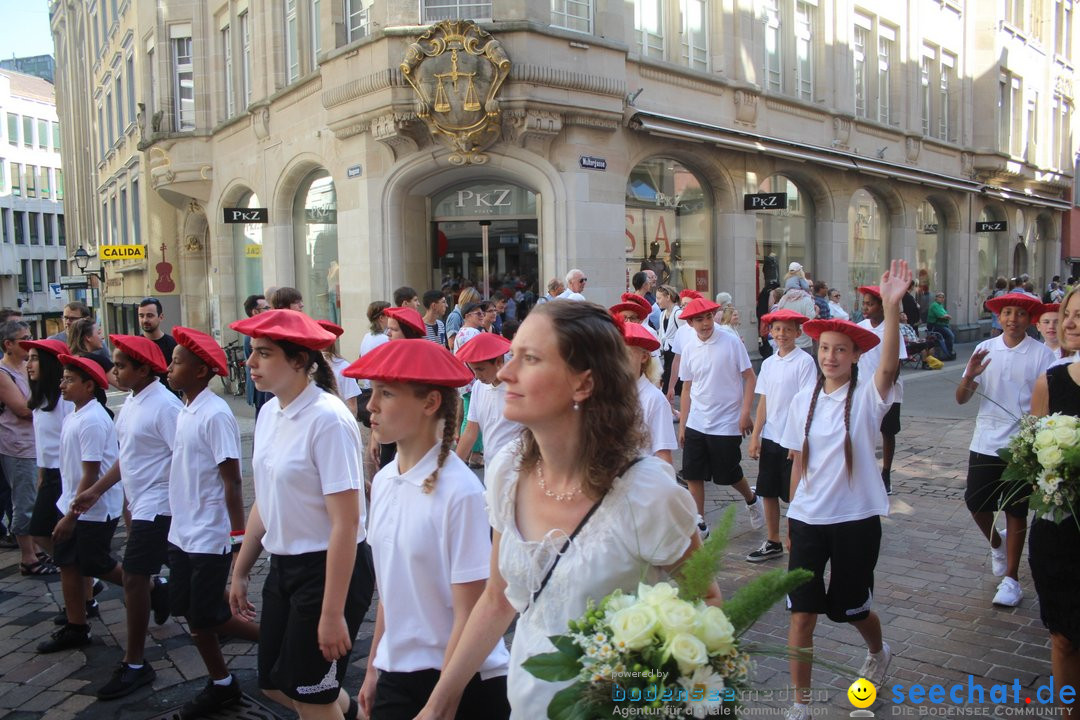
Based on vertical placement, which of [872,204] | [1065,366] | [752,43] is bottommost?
[1065,366]

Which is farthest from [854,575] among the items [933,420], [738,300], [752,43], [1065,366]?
[752,43]

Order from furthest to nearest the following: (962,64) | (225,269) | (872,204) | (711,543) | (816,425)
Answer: (962,64) < (872,204) < (225,269) < (816,425) < (711,543)

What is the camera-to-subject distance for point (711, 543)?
175 cm

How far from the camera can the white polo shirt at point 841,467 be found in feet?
12.6

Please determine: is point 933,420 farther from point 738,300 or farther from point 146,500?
point 146,500

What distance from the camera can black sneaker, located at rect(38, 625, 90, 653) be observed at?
4.86 metres

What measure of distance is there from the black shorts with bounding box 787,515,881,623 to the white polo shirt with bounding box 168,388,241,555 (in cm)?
267

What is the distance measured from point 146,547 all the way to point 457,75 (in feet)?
34.5

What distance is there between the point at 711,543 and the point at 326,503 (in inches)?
73.2

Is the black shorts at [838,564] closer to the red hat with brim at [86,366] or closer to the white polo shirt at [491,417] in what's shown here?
the white polo shirt at [491,417]

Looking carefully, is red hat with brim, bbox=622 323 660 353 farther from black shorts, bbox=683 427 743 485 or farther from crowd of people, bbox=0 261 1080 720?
black shorts, bbox=683 427 743 485

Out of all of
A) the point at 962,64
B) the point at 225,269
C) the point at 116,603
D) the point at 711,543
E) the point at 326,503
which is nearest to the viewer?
the point at 711,543

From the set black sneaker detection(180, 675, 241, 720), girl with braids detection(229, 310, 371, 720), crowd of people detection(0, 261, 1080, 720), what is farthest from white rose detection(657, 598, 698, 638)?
black sneaker detection(180, 675, 241, 720)

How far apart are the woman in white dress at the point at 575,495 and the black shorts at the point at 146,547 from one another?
2774mm
